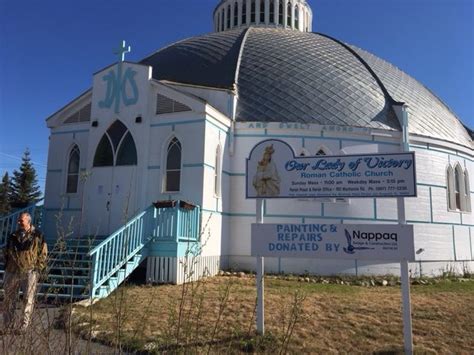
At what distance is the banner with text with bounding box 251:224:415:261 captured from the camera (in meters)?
6.65

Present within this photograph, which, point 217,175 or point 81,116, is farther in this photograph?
point 81,116

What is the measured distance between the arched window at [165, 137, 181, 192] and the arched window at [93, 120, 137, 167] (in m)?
1.05

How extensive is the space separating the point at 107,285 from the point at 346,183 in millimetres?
5402

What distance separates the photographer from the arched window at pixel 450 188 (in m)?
16.4

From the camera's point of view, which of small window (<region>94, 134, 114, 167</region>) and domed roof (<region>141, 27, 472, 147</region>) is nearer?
small window (<region>94, 134, 114, 167</region>)

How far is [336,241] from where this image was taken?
701 cm

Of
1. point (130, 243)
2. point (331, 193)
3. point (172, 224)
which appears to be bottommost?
point (130, 243)

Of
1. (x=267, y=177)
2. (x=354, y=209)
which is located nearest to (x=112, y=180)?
(x=267, y=177)

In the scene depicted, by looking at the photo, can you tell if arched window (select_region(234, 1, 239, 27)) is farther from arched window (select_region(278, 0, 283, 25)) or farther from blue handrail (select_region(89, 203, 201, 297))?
blue handrail (select_region(89, 203, 201, 297))

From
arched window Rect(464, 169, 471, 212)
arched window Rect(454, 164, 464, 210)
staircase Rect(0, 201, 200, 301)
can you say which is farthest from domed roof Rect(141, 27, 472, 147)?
staircase Rect(0, 201, 200, 301)

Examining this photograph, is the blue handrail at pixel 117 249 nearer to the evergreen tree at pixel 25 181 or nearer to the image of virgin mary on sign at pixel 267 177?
the image of virgin mary on sign at pixel 267 177

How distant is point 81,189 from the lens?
14477 millimetres

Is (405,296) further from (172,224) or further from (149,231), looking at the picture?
(149,231)

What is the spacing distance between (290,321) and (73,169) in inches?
489
